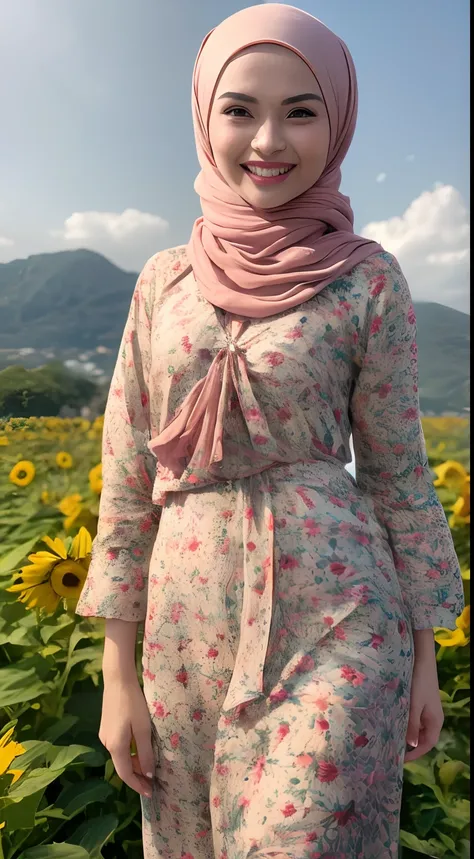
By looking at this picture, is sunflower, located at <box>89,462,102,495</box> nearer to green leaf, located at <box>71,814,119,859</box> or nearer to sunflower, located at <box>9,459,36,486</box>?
sunflower, located at <box>9,459,36,486</box>

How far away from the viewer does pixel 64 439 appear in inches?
68.6

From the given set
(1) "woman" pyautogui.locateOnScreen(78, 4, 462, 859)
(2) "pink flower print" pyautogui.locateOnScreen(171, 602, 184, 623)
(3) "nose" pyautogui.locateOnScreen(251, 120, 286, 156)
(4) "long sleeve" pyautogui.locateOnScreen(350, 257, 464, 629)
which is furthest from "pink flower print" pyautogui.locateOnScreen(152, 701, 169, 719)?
(3) "nose" pyautogui.locateOnScreen(251, 120, 286, 156)

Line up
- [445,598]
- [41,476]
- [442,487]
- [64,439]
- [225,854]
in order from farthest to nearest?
[442,487]
[64,439]
[41,476]
[445,598]
[225,854]

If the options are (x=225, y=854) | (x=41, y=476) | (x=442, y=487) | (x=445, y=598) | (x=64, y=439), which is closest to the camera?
(x=225, y=854)

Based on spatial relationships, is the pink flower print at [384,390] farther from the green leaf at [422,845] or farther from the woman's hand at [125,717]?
the green leaf at [422,845]

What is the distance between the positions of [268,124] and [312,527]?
0.45m

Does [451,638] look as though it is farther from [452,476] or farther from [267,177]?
[267,177]

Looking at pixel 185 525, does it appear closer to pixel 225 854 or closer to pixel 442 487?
pixel 225 854

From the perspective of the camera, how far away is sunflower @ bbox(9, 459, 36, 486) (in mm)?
1519

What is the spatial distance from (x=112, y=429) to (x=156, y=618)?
0.24 m

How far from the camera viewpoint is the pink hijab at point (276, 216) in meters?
0.80

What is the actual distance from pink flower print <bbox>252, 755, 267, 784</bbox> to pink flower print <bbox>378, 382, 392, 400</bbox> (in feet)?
1.39

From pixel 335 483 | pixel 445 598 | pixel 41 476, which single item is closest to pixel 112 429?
pixel 335 483

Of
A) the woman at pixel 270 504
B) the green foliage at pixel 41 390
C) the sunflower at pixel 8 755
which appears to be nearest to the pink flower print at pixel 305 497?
the woman at pixel 270 504
